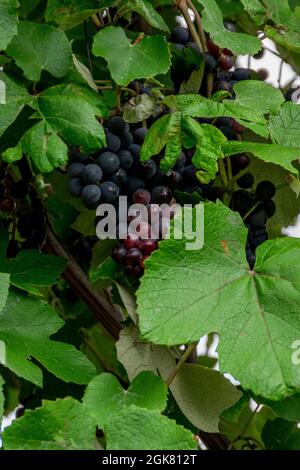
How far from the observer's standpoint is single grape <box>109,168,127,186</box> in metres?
1.10

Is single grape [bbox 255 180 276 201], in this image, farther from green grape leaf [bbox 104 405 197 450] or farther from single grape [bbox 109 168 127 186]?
green grape leaf [bbox 104 405 197 450]

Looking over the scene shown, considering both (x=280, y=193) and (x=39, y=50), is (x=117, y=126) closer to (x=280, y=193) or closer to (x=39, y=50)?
(x=39, y=50)

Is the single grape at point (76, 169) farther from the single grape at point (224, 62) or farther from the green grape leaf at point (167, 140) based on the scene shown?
the single grape at point (224, 62)

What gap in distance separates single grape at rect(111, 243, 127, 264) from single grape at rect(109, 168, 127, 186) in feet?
0.25

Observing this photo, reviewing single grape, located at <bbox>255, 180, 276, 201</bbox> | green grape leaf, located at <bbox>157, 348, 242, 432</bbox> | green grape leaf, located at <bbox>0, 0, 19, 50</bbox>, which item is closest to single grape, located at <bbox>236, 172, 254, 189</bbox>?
single grape, located at <bbox>255, 180, 276, 201</bbox>

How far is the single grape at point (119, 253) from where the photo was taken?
3.52 ft

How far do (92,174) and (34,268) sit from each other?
147 millimetres

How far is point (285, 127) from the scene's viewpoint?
1128 mm

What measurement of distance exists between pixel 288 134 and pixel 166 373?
1.03 ft

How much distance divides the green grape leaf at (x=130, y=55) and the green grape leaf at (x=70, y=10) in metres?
0.03

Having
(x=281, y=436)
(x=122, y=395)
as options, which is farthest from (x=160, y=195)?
(x=281, y=436)

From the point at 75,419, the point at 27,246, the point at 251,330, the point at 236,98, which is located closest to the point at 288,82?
the point at 236,98

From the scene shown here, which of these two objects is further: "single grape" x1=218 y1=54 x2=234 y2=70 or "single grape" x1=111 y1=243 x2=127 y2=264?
"single grape" x1=218 y1=54 x2=234 y2=70
